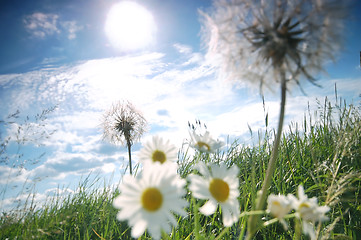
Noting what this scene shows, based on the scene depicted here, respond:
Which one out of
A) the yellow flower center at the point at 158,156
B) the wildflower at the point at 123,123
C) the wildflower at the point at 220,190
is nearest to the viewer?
the wildflower at the point at 220,190

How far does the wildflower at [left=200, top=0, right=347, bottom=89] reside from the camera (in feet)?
3.74

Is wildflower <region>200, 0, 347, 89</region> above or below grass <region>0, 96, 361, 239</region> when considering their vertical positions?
above

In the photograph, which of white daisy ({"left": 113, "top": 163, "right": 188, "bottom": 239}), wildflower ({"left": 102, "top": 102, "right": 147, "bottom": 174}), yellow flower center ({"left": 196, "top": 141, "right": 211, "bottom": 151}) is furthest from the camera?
wildflower ({"left": 102, "top": 102, "right": 147, "bottom": 174})

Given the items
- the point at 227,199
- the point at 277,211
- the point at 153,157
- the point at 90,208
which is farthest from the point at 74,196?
the point at 277,211

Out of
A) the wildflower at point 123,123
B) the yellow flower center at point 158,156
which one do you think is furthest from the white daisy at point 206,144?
the wildflower at point 123,123

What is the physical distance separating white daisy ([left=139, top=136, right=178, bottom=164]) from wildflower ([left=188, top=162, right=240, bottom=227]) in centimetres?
20

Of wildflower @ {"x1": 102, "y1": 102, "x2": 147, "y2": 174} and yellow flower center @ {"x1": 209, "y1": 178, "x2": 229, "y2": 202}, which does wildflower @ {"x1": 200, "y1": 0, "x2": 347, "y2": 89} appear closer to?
yellow flower center @ {"x1": 209, "y1": 178, "x2": 229, "y2": 202}

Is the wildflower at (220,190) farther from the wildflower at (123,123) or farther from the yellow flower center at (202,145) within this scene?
the wildflower at (123,123)

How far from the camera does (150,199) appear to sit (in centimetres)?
89

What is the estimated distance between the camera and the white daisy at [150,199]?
85 centimetres

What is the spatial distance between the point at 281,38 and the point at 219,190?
2.51 ft

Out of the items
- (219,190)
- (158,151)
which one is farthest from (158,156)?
(219,190)

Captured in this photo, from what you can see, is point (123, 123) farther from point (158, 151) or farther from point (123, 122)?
point (158, 151)

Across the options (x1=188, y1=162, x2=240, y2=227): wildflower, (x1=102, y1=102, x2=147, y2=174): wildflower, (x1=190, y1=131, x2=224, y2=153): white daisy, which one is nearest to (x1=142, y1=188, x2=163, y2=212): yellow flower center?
(x1=188, y1=162, x2=240, y2=227): wildflower
